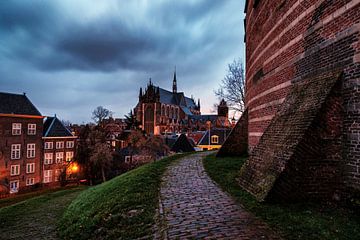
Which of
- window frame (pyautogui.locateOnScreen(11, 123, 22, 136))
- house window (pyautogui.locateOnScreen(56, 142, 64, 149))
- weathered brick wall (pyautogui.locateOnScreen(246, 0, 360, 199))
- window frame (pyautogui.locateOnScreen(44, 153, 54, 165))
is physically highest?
weathered brick wall (pyautogui.locateOnScreen(246, 0, 360, 199))

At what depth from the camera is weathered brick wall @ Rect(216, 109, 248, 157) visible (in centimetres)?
1316

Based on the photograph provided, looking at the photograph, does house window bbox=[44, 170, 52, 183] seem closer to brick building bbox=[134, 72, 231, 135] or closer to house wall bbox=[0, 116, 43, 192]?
house wall bbox=[0, 116, 43, 192]

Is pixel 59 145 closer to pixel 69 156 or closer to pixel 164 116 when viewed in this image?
pixel 69 156

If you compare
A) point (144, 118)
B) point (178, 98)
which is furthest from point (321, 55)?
point (178, 98)

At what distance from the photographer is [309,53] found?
6594mm

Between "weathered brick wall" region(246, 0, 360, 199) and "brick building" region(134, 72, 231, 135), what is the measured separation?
60.9 meters

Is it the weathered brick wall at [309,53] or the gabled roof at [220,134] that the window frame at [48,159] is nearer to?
the gabled roof at [220,134]

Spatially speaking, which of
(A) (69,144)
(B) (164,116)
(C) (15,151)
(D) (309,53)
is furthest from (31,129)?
(B) (164,116)

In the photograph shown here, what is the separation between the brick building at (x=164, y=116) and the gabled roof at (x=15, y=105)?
165ft

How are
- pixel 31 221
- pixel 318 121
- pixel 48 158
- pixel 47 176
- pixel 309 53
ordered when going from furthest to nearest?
1. pixel 48 158
2. pixel 47 176
3. pixel 31 221
4. pixel 309 53
5. pixel 318 121

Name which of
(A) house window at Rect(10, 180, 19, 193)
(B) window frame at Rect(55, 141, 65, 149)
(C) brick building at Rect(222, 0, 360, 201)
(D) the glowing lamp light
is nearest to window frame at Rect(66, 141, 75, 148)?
(B) window frame at Rect(55, 141, 65, 149)

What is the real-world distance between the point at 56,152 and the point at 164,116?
167ft

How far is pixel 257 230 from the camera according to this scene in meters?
3.97

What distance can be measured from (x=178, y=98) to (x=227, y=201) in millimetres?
89011
